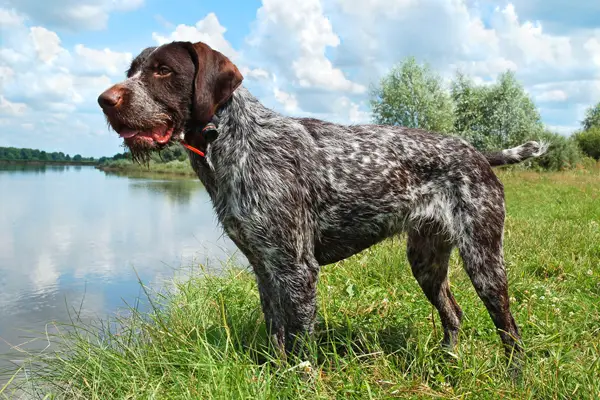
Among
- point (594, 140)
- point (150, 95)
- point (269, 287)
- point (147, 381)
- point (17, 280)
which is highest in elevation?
point (594, 140)

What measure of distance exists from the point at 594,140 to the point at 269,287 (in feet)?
186

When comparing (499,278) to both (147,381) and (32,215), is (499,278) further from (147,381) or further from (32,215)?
(32,215)

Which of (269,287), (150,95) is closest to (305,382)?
(269,287)

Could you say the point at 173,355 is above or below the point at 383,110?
below

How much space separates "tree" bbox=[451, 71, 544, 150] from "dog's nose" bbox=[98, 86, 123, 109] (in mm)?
42191

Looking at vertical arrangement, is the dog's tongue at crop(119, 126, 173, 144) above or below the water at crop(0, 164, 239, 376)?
above

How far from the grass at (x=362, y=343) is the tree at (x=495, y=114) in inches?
1480

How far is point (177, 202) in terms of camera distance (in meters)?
25.1

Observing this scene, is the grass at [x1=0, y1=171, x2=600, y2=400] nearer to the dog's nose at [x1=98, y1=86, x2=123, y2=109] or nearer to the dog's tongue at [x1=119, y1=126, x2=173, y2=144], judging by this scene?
the dog's tongue at [x1=119, y1=126, x2=173, y2=144]

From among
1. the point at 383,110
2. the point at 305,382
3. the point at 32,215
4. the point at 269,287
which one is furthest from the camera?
the point at 383,110

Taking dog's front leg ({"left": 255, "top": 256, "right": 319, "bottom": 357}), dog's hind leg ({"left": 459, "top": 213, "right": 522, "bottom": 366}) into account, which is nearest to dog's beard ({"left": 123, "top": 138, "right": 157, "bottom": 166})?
dog's front leg ({"left": 255, "top": 256, "right": 319, "bottom": 357})

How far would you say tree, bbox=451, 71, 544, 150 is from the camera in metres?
43.3

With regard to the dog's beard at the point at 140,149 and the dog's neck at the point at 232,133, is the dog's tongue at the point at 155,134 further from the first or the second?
the dog's neck at the point at 232,133

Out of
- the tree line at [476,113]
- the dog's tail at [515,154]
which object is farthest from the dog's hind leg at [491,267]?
the tree line at [476,113]
